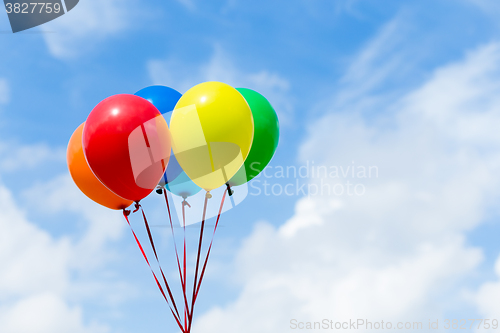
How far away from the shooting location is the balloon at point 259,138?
25.6ft

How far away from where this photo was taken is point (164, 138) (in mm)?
6742

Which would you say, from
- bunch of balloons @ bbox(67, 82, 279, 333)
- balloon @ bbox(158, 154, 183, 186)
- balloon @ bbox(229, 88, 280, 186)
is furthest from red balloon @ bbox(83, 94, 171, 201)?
Answer: balloon @ bbox(229, 88, 280, 186)

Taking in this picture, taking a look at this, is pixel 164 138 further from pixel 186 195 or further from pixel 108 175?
pixel 186 195

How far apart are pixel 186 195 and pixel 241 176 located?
1.01 metres

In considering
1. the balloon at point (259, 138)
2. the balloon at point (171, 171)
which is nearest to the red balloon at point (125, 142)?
the balloon at point (171, 171)

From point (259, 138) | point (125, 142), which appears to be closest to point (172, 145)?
point (125, 142)

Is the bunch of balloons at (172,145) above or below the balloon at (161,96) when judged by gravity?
below

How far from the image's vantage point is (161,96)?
24.8 ft

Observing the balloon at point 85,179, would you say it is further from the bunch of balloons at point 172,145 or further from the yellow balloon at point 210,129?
the yellow balloon at point 210,129

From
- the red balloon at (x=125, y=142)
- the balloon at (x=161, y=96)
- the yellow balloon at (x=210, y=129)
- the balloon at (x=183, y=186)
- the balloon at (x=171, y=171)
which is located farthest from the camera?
the balloon at (x=183, y=186)

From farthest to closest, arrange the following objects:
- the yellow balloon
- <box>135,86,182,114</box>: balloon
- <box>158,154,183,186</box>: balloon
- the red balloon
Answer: <box>135,86,182,114</box>: balloon
<box>158,154,183,186</box>: balloon
the yellow balloon
the red balloon

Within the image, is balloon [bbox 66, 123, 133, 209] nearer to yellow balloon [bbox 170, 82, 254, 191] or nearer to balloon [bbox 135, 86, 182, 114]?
balloon [bbox 135, 86, 182, 114]

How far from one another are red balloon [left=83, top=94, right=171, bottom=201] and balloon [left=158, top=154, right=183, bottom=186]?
44cm

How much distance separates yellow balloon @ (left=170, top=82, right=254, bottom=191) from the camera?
6.95m
